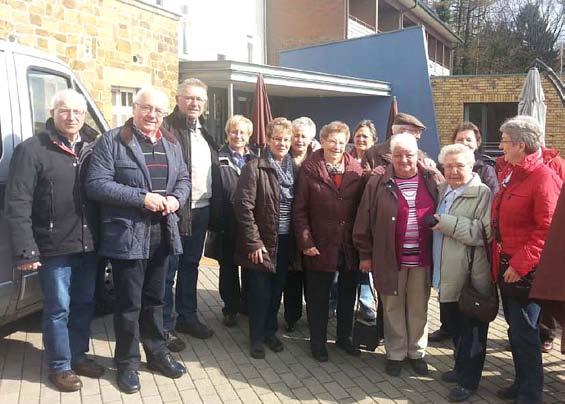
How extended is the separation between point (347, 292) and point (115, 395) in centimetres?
183

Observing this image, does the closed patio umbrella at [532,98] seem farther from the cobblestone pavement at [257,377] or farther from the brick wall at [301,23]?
the brick wall at [301,23]

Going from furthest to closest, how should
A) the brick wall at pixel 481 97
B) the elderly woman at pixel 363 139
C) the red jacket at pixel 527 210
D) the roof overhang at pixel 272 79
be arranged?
the brick wall at pixel 481 97, the roof overhang at pixel 272 79, the elderly woman at pixel 363 139, the red jacket at pixel 527 210

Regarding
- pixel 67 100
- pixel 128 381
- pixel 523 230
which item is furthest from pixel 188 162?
pixel 523 230

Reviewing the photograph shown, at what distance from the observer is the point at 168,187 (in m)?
3.62

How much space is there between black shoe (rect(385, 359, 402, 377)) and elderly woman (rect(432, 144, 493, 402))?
43cm

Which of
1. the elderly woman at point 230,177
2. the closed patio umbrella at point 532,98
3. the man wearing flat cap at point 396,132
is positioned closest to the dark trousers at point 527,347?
the man wearing flat cap at point 396,132

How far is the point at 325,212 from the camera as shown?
13.0 ft

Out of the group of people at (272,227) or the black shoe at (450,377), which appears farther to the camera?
the black shoe at (450,377)

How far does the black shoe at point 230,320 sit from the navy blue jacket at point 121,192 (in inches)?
63.9

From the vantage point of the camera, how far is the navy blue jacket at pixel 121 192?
332 centimetres

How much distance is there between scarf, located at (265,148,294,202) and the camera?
4062 mm

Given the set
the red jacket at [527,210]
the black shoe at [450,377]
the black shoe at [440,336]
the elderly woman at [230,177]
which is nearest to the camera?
the red jacket at [527,210]

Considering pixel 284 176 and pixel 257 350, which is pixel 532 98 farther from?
pixel 257 350

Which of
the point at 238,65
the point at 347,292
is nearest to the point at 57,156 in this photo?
the point at 347,292
